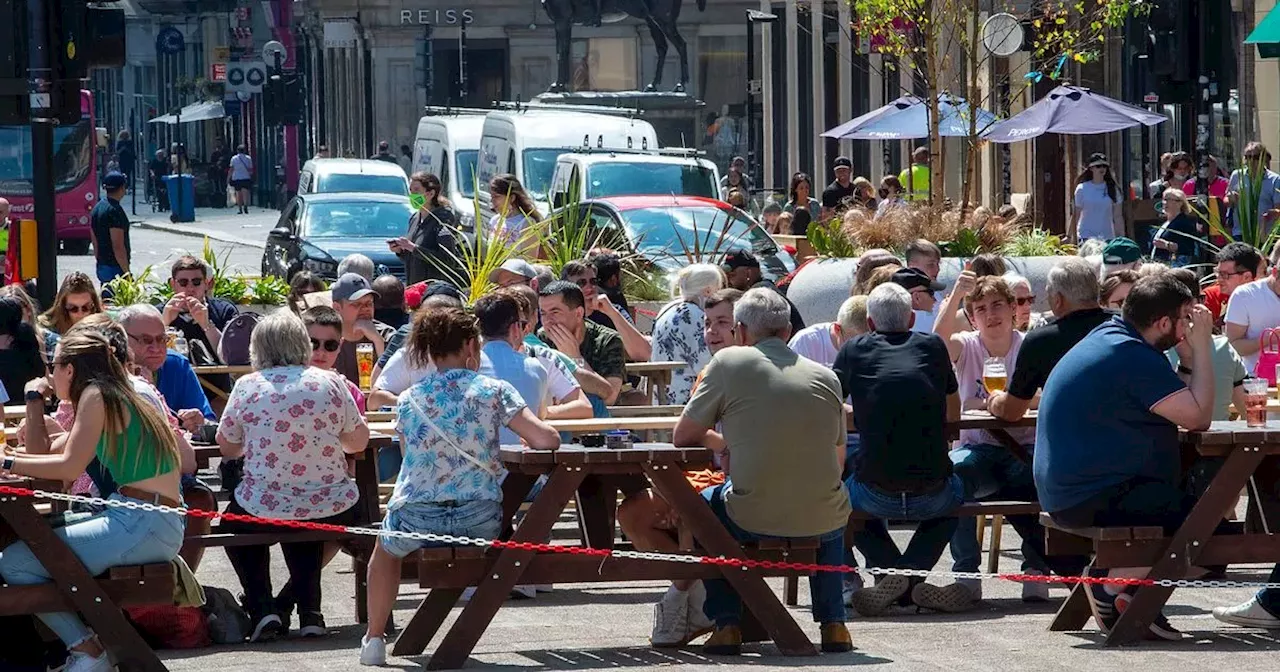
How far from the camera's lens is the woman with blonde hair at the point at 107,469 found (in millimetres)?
8461

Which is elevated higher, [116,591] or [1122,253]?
[1122,253]

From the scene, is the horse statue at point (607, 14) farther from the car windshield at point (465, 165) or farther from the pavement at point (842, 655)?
the pavement at point (842, 655)

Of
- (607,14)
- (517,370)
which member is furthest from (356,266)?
(607,14)

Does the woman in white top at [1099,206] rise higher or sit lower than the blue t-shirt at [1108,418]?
higher

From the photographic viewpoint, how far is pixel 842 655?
9.02 meters

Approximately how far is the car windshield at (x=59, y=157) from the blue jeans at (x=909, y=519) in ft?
99.8

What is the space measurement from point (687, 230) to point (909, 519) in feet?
39.2

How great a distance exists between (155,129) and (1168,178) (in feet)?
202

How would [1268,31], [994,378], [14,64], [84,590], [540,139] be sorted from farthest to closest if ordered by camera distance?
[540,139]
[1268,31]
[14,64]
[994,378]
[84,590]

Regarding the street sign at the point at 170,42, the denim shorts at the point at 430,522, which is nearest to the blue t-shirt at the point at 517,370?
the denim shorts at the point at 430,522

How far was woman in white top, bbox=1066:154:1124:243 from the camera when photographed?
25328 mm

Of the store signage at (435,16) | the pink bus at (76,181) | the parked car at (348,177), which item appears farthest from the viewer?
the store signage at (435,16)

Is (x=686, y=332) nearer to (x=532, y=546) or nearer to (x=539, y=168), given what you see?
(x=532, y=546)

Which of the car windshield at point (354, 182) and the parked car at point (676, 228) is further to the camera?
the car windshield at point (354, 182)
